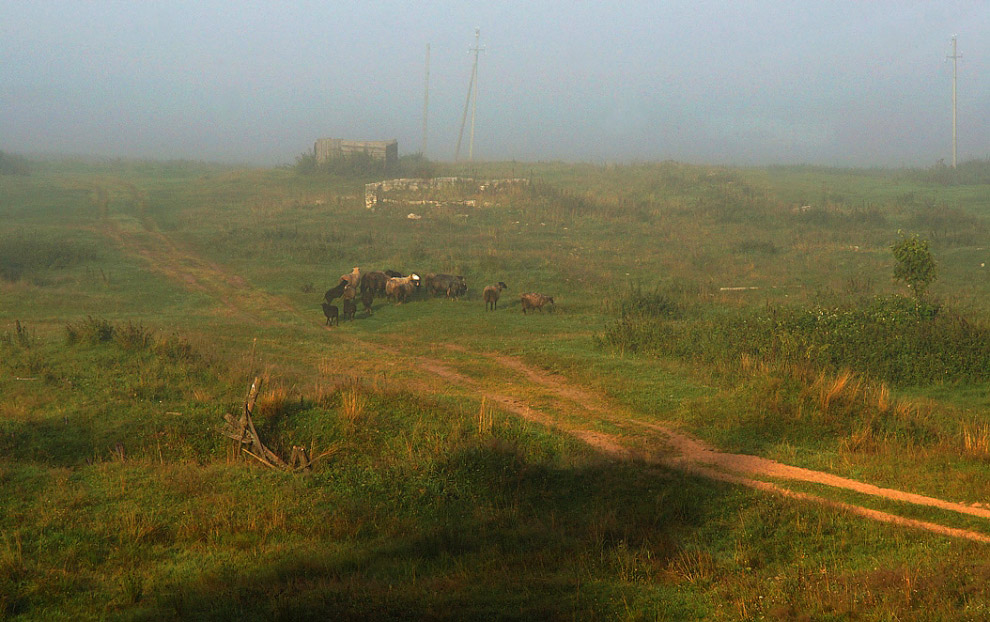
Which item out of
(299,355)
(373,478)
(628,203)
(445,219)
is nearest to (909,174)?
(628,203)

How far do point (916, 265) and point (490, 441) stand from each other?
1266 cm

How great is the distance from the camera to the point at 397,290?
844 inches

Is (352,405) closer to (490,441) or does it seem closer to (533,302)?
(490,441)

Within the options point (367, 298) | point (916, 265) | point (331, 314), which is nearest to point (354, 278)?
point (367, 298)

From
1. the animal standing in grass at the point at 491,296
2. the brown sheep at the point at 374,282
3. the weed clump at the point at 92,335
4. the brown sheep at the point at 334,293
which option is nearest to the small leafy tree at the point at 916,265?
the animal standing in grass at the point at 491,296

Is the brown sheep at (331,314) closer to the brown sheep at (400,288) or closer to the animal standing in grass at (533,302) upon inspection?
the brown sheep at (400,288)

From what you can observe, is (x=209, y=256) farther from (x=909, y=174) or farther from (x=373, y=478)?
(x=909, y=174)

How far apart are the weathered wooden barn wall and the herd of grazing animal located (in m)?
30.2

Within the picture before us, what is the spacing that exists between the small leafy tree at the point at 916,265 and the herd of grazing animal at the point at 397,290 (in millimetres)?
8186

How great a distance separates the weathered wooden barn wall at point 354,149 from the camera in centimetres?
5162

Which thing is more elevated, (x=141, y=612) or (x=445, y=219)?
(x=445, y=219)

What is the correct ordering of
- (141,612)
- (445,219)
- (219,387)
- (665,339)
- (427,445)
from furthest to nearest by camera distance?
1. (445,219)
2. (665,339)
3. (219,387)
4. (427,445)
5. (141,612)

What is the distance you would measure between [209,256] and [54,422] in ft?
60.5

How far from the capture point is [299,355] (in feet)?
51.6
